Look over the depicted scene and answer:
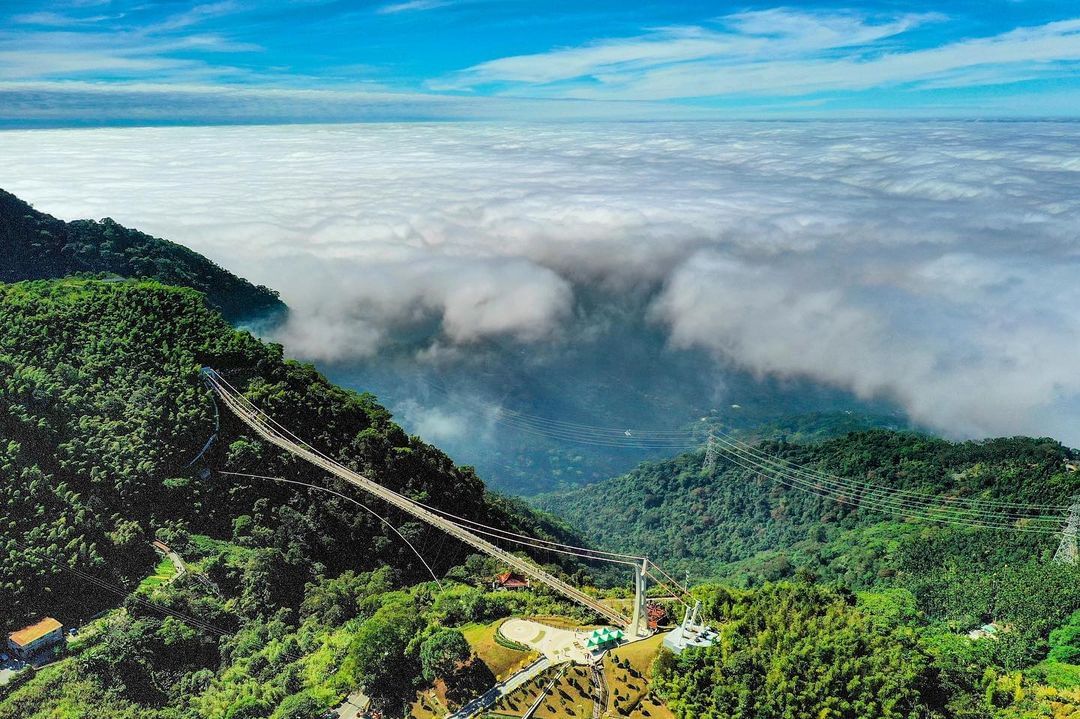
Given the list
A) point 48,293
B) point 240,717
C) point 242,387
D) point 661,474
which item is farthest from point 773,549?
point 48,293

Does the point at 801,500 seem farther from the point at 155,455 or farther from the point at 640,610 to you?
the point at 155,455

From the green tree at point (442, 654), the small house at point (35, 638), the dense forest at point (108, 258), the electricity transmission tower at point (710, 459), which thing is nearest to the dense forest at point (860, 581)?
the electricity transmission tower at point (710, 459)

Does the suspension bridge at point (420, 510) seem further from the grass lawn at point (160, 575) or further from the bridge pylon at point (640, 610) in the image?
the grass lawn at point (160, 575)

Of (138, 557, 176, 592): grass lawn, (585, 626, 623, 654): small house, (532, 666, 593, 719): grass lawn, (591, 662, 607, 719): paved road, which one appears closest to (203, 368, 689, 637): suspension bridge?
(585, 626, 623, 654): small house

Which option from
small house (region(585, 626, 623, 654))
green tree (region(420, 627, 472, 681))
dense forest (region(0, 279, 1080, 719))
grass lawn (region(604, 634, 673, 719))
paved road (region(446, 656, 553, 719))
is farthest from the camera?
small house (region(585, 626, 623, 654))

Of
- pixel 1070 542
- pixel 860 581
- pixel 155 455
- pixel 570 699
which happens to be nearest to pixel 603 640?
pixel 570 699

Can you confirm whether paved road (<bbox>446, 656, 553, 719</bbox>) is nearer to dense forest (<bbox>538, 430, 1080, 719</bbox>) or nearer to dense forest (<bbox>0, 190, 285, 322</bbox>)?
dense forest (<bbox>538, 430, 1080, 719</bbox>)
